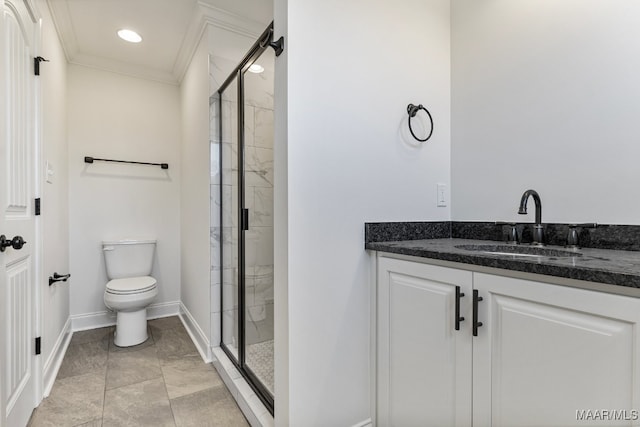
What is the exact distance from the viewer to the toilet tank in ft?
8.71

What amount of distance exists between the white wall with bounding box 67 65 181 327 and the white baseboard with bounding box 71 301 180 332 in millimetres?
29

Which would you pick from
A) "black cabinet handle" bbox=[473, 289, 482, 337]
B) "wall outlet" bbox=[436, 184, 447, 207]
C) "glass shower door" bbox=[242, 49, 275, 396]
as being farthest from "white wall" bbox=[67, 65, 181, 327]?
"black cabinet handle" bbox=[473, 289, 482, 337]

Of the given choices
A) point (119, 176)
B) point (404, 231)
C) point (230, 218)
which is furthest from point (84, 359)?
point (404, 231)

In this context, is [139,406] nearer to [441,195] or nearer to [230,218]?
[230,218]

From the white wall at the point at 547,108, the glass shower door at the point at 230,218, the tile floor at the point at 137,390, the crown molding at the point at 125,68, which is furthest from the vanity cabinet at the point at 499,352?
the crown molding at the point at 125,68

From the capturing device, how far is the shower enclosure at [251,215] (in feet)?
6.15

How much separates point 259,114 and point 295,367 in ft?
4.87

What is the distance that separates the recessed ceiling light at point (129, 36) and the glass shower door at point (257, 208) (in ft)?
4.19

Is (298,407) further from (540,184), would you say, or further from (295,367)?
(540,184)

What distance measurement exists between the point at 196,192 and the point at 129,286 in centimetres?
88

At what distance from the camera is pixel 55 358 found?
2.04m

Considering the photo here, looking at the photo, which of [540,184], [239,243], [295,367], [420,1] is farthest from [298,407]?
[420,1]

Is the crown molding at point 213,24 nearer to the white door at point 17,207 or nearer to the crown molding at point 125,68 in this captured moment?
the crown molding at point 125,68

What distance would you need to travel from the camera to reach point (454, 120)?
1.67m
